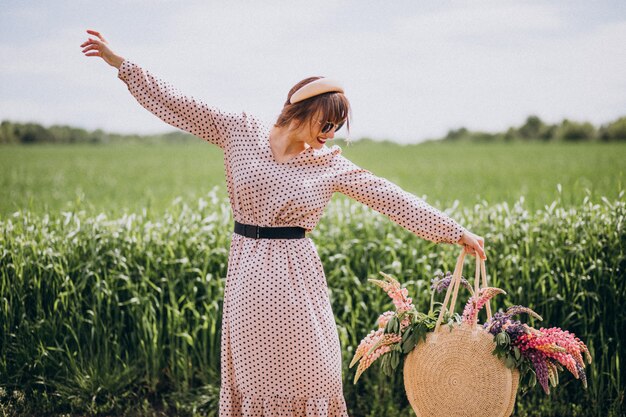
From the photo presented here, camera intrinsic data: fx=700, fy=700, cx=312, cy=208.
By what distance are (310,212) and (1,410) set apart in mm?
2392

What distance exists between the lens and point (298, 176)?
276 centimetres

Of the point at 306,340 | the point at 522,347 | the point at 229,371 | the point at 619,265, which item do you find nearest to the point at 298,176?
the point at 306,340

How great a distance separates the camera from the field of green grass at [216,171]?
11.1m

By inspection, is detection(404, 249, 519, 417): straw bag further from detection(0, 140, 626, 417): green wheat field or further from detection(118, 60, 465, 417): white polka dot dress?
detection(0, 140, 626, 417): green wheat field

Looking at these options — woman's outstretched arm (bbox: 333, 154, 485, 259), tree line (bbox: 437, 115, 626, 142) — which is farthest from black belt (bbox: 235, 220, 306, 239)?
tree line (bbox: 437, 115, 626, 142)

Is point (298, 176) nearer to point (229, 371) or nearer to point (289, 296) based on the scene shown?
point (289, 296)

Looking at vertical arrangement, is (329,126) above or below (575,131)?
below

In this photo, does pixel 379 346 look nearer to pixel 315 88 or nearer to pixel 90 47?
pixel 315 88

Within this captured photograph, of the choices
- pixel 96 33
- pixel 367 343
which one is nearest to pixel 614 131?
pixel 367 343

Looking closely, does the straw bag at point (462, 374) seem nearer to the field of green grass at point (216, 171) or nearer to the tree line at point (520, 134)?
the field of green grass at point (216, 171)

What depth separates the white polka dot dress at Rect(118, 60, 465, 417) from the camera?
2.77m

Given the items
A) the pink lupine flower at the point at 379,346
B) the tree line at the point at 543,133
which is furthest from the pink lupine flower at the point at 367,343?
the tree line at the point at 543,133

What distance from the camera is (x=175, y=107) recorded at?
2.87 m

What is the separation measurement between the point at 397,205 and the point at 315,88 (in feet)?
1.91
